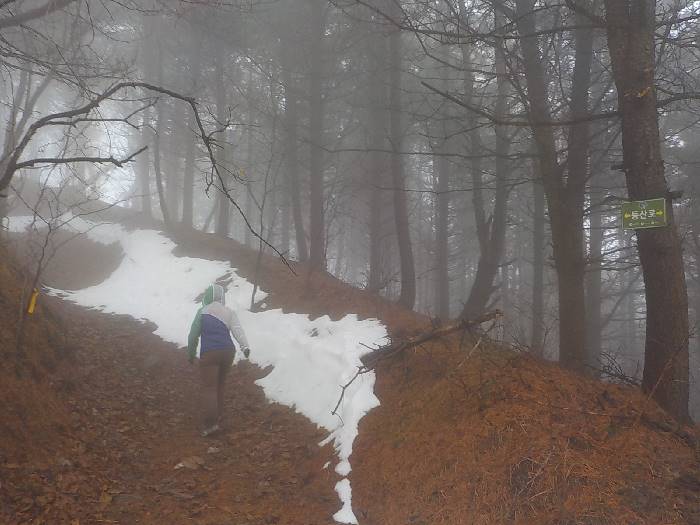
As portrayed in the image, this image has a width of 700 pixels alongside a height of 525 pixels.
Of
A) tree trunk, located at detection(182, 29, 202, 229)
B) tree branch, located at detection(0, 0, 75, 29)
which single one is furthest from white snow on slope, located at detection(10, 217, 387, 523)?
tree branch, located at detection(0, 0, 75, 29)

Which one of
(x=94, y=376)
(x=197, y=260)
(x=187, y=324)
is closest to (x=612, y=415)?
(x=94, y=376)

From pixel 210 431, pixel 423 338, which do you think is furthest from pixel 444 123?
pixel 210 431

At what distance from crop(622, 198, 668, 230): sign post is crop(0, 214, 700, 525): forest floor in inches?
65.5

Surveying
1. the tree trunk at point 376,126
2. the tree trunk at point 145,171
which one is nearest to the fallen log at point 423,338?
the tree trunk at point 376,126

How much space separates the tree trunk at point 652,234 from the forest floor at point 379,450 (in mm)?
437

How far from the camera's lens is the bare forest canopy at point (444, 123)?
15.9ft

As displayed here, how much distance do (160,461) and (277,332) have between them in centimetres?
420

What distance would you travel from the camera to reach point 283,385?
24.5ft

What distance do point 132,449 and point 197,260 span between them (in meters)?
9.91

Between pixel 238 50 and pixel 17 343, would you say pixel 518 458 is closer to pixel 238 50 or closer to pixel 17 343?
pixel 17 343

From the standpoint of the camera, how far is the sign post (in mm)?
4590

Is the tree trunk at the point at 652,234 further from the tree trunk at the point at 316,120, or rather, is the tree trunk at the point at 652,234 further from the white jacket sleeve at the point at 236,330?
the tree trunk at the point at 316,120

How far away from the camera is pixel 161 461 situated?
5.19 metres

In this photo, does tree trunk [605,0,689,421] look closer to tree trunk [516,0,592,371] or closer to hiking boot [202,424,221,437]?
tree trunk [516,0,592,371]
